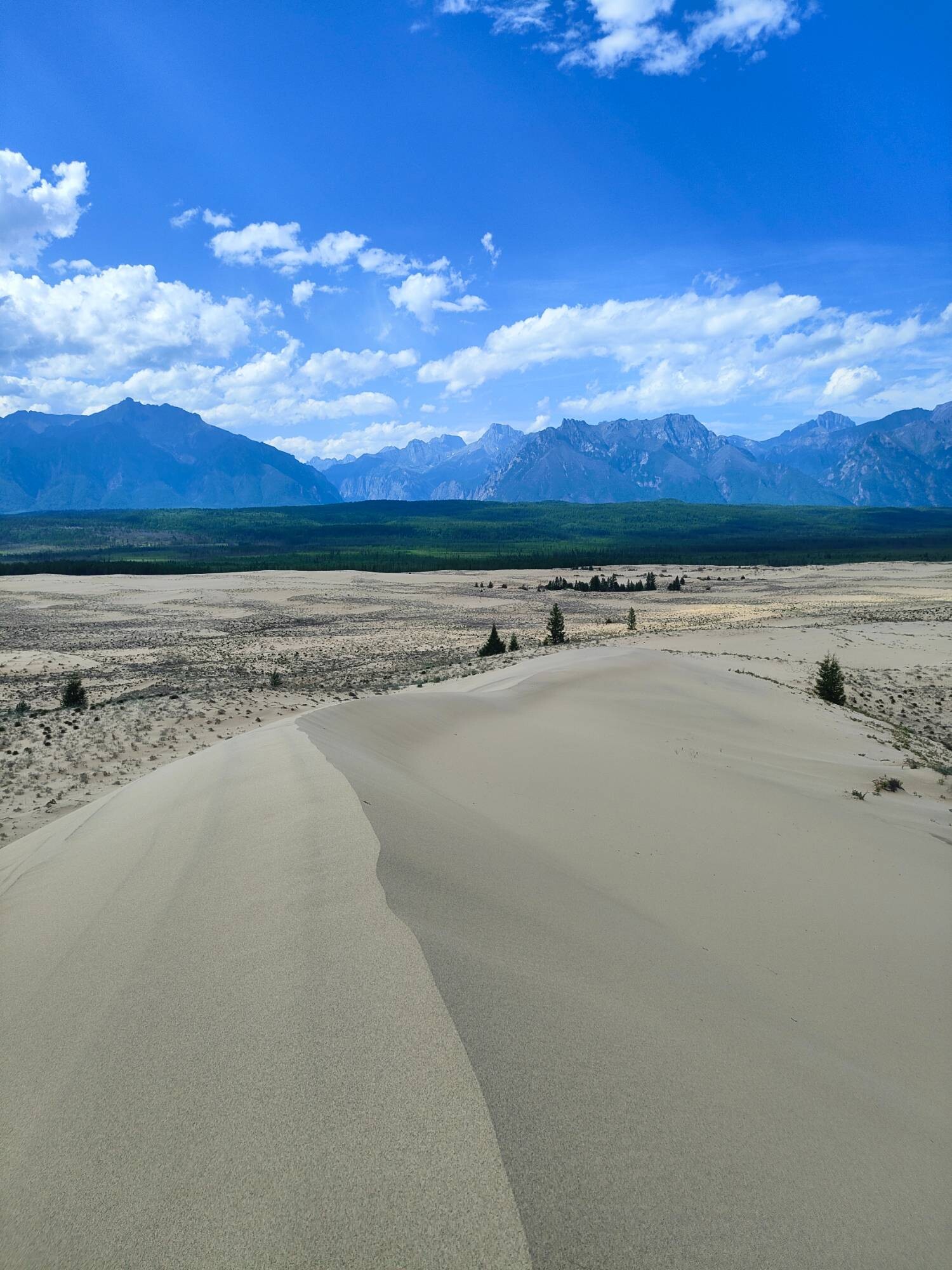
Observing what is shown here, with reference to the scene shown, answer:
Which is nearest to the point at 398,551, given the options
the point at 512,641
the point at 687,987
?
the point at 512,641

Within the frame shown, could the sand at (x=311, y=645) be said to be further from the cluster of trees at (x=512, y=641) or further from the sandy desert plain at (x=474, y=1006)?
the sandy desert plain at (x=474, y=1006)

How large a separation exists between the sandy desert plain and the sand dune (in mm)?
17

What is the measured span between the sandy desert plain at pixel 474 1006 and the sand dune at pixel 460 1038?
17 millimetres

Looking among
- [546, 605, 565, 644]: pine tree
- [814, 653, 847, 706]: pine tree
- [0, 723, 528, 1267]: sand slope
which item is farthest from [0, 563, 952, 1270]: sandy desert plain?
[546, 605, 565, 644]: pine tree

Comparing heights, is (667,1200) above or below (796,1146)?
above

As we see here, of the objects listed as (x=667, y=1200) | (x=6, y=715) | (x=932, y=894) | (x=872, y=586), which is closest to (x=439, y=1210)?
(x=667, y=1200)

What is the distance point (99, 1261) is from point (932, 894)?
742 centimetres

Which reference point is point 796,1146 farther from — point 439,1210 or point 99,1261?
point 99,1261

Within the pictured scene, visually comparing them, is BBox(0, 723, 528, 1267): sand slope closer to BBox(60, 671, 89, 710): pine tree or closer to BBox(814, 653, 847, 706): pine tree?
BBox(60, 671, 89, 710): pine tree

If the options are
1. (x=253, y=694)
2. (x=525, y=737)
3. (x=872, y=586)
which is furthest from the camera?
(x=872, y=586)

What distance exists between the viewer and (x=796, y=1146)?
311 centimetres

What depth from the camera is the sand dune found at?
244 cm

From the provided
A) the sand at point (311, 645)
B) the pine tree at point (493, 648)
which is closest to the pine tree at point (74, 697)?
the sand at point (311, 645)

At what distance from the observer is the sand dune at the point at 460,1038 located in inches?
96.1
